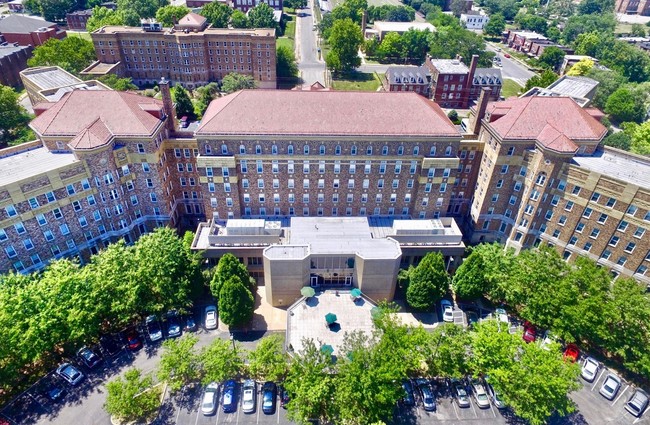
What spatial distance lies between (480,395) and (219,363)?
3534 cm

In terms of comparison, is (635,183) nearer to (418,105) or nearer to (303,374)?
(418,105)

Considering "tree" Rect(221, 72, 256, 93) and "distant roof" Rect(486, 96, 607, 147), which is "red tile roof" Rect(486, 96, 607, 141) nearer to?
"distant roof" Rect(486, 96, 607, 147)

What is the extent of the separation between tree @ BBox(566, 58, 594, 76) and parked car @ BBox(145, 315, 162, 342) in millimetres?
165917

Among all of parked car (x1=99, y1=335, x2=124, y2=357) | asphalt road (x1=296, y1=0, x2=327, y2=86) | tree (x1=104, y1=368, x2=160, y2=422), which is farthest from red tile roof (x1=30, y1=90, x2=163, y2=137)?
asphalt road (x1=296, y1=0, x2=327, y2=86)

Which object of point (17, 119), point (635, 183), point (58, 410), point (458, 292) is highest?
point (635, 183)

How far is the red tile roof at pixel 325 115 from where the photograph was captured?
64.2 metres

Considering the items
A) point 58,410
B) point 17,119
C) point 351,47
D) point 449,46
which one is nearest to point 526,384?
point 58,410

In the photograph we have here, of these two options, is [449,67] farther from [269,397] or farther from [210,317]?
[269,397]

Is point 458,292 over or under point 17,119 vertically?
under

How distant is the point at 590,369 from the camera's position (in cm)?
5609

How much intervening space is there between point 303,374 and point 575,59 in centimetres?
18104

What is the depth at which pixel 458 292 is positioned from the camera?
64812 millimetres

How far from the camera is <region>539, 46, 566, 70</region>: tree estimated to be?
564ft

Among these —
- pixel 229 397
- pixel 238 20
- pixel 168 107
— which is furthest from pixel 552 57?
pixel 229 397
